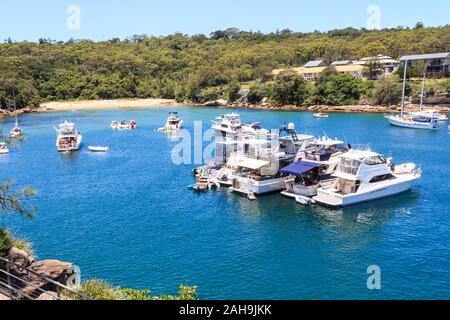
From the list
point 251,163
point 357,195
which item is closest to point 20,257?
point 251,163

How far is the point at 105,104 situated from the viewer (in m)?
138

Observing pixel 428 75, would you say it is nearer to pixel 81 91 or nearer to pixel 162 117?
pixel 162 117

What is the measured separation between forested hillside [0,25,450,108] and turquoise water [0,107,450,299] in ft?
270

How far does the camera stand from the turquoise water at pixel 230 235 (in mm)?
23703

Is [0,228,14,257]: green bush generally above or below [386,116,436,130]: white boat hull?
below

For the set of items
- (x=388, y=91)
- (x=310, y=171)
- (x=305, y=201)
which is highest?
(x=388, y=91)

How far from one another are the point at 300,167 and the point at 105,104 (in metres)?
110

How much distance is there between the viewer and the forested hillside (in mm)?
130125

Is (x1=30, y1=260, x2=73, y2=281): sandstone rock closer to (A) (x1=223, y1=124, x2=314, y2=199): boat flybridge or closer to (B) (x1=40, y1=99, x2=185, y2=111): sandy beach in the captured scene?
(A) (x1=223, y1=124, x2=314, y2=199): boat flybridge

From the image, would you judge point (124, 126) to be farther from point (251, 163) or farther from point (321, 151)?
point (321, 151)

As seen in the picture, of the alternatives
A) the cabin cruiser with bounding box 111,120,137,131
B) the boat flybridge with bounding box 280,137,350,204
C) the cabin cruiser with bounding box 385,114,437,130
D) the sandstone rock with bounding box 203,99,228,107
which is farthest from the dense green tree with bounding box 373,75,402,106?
the boat flybridge with bounding box 280,137,350,204

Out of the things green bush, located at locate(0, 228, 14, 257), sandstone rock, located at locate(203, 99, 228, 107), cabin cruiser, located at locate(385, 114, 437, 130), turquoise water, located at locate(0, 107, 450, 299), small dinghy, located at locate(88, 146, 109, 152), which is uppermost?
sandstone rock, located at locate(203, 99, 228, 107)

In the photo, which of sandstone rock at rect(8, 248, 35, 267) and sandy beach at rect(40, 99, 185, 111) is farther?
sandy beach at rect(40, 99, 185, 111)
